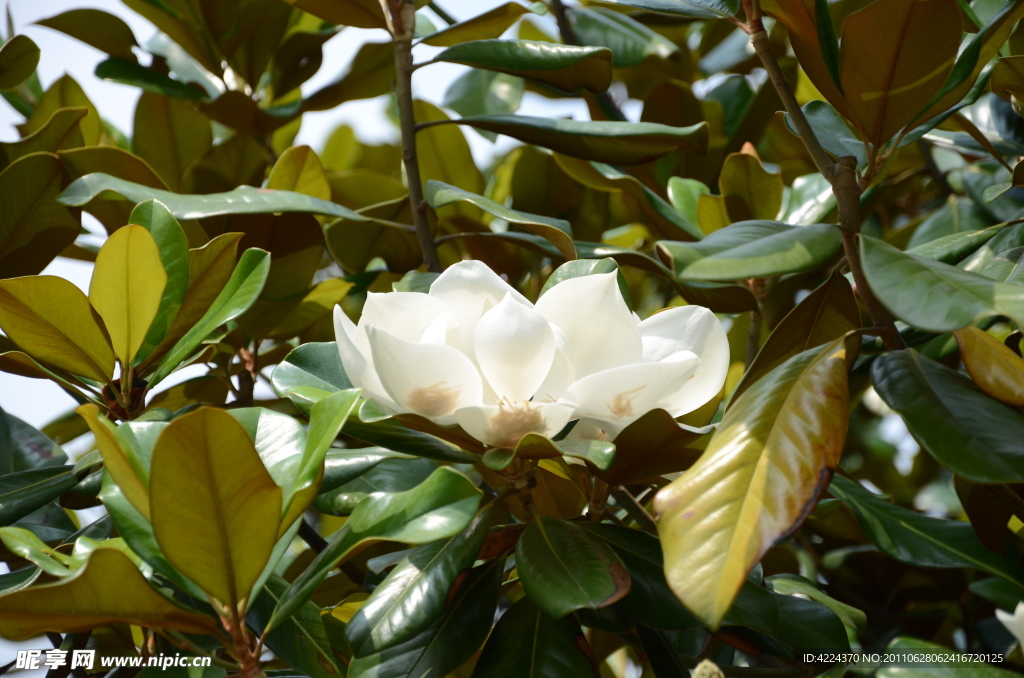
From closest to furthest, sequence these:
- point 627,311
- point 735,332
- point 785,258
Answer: point 785,258, point 627,311, point 735,332

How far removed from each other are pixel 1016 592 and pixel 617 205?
4.33 ft

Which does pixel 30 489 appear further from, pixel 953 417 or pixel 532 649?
pixel 953 417

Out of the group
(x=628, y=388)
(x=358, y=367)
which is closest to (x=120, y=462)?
(x=358, y=367)

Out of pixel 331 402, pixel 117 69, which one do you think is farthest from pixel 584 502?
pixel 117 69

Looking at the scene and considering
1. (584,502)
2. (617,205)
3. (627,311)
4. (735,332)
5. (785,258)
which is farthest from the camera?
(617,205)

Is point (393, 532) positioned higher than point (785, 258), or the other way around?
point (785, 258)

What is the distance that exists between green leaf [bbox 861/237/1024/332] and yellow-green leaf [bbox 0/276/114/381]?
847 mm

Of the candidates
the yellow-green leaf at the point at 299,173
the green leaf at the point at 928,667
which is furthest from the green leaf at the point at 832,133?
the yellow-green leaf at the point at 299,173

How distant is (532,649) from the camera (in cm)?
76

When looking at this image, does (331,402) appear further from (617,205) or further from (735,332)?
(617,205)

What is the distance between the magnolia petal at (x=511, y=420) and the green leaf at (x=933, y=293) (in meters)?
0.28

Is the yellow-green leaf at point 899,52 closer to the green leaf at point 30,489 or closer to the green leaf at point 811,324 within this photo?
the green leaf at point 811,324

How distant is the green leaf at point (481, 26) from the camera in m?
1.34

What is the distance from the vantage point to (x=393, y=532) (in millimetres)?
667
